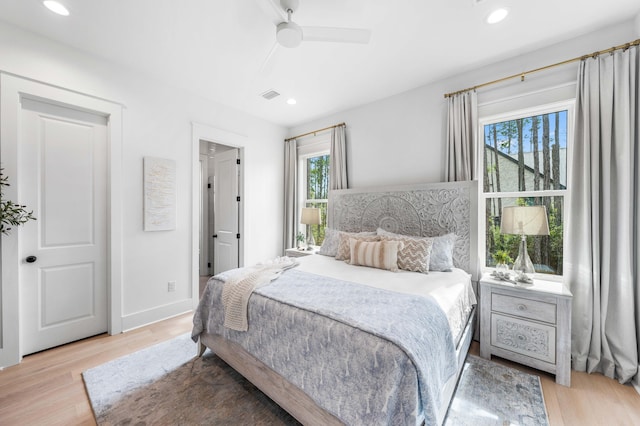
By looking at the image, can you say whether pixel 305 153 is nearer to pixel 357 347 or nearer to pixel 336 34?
pixel 336 34

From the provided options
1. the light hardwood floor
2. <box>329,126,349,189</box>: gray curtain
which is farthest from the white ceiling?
the light hardwood floor

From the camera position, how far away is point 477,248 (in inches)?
106

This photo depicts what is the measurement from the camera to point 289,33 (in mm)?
1837

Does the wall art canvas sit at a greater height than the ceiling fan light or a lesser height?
lesser

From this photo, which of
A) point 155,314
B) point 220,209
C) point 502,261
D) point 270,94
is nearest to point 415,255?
point 502,261

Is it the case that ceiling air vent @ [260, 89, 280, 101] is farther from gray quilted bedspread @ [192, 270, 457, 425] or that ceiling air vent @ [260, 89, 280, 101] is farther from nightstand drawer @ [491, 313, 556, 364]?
nightstand drawer @ [491, 313, 556, 364]

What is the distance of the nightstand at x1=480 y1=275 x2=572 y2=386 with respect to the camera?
2010 millimetres

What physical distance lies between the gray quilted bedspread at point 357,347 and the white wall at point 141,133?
5.64 feet

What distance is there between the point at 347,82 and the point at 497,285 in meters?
2.64

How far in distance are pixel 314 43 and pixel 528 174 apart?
2461 millimetres

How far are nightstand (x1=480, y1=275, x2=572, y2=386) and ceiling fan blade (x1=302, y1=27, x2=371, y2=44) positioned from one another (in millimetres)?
2271

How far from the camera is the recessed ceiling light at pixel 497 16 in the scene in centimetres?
198

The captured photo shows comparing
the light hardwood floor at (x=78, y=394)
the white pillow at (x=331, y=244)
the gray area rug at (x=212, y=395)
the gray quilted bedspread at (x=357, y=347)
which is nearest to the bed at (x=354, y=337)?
the gray quilted bedspread at (x=357, y=347)

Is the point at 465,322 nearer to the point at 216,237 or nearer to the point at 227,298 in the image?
the point at 227,298
